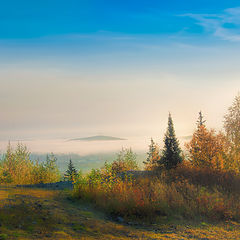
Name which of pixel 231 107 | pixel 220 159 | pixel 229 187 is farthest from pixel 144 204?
pixel 231 107

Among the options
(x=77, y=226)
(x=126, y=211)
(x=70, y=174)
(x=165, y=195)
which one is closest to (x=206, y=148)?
(x=70, y=174)

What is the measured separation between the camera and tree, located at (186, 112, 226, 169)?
24925 millimetres

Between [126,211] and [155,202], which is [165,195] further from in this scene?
[126,211]

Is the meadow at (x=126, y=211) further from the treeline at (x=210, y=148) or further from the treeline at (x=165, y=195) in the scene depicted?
the treeline at (x=210, y=148)

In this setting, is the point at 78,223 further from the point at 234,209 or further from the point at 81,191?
the point at 234,209

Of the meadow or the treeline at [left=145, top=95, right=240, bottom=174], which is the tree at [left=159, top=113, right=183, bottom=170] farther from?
the meadow

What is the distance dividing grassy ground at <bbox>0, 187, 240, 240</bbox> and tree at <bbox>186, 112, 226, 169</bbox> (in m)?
17.0

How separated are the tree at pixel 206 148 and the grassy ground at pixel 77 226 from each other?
17.0 meters

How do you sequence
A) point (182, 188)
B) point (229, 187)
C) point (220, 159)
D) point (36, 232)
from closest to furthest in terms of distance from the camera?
point (36, 232)
point (182, 188)
point (229, 187)
point (220, 159)

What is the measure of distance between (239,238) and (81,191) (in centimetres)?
655

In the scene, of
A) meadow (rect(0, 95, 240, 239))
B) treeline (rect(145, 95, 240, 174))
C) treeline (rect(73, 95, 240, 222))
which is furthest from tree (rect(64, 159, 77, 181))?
treeline (rect(145, 95, 240, 174))

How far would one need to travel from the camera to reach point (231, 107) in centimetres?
2609

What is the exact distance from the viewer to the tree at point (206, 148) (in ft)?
81.8

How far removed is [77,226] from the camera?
675cm
